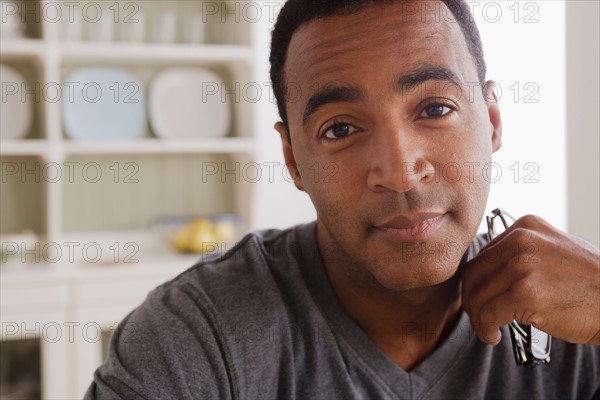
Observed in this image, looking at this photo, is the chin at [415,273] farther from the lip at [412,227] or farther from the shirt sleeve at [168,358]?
the shirt sleeve at [168,358]

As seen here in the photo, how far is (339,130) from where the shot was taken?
96 cm

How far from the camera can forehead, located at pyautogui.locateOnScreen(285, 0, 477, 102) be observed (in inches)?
36.6

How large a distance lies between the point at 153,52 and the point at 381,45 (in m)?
1.78

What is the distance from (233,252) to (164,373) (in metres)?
0.28

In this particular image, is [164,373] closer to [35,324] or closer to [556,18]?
[35,324]

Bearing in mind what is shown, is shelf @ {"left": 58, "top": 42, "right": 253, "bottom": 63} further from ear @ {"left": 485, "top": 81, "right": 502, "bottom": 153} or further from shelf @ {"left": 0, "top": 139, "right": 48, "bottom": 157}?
ear @ {"left": 485, "top": 81, "right": 502, "bottom": 153}

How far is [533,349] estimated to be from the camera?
39.9 inches

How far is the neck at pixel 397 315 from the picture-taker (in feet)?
3.38

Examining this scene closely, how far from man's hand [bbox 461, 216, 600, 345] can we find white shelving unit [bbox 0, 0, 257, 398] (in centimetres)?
168

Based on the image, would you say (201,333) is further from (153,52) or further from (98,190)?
(98,190)

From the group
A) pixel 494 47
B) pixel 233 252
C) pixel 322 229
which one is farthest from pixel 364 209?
pixel 494 47

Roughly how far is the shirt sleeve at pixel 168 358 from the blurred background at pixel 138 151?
123 centimetres

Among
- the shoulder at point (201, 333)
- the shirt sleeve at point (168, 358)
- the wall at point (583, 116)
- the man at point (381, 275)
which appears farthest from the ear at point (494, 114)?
the wall at point (583, 116)

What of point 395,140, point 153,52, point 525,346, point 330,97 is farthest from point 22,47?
point 525,346
